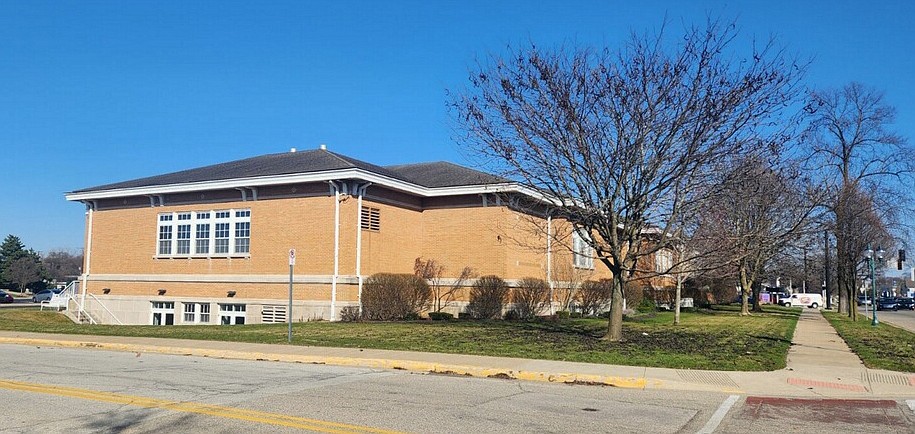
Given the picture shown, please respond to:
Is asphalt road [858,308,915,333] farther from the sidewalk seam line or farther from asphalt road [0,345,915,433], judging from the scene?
asphalt road [0,345,915,433]

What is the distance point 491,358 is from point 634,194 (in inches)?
220

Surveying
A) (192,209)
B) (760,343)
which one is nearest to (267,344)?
(760,343)

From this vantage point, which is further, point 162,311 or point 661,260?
point 661,260

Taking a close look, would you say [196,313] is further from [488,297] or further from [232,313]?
[488,297]

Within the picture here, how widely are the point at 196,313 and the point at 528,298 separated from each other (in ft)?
45.2

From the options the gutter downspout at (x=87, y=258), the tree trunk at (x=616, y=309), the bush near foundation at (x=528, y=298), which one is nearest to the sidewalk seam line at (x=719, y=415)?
the tree trunk at (x=616, y=309)

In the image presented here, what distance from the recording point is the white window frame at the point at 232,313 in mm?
29562

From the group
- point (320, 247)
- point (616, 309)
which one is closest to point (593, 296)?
point (320, 247)

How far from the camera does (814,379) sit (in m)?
12.6

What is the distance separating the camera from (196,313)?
3103cm

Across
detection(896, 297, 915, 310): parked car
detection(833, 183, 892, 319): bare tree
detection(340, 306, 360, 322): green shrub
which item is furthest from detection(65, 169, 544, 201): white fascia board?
detection(896, 297, 915, 310): parked car

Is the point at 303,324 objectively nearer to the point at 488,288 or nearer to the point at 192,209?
the point at 488,288

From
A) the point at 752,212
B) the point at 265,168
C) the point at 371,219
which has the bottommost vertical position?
the point at 371,219

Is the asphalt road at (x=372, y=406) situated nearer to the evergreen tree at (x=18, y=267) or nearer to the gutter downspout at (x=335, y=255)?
the gutter downspout at (x=335, y=255)
